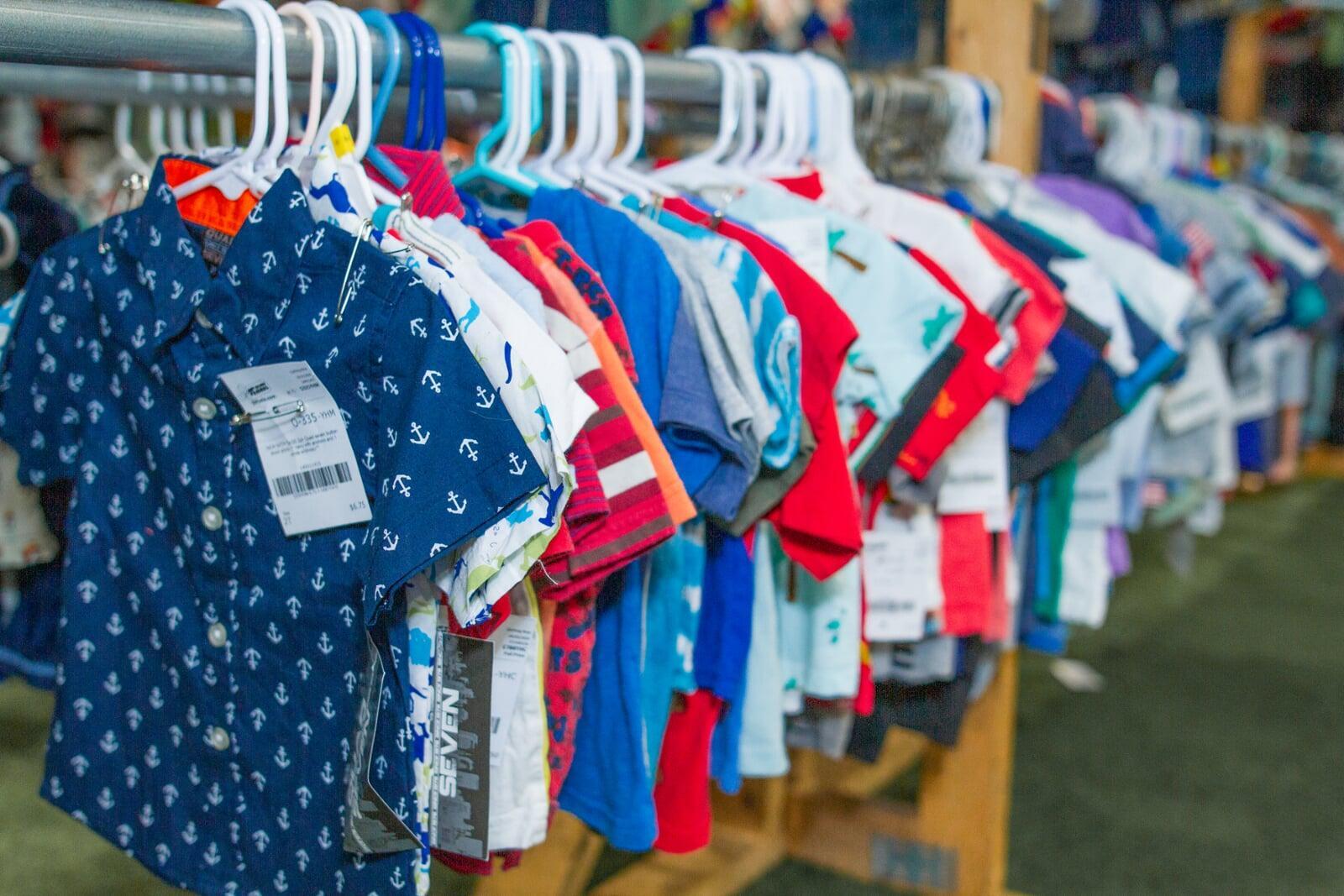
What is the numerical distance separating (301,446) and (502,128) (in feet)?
1.20

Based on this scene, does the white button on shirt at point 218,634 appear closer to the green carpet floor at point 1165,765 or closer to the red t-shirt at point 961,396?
the green carpet floor at point 1165,765

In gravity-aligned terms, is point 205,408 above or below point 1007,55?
below

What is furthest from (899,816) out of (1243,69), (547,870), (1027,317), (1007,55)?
(1243,69)

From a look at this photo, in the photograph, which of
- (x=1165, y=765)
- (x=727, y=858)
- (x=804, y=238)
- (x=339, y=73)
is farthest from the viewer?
(x=1165, y=765)

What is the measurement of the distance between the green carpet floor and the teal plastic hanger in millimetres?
808

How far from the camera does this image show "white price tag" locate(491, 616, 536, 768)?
0.93 metres

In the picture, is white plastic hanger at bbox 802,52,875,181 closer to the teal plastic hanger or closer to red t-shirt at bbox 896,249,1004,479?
red t-shirt at bbox 896,249,1004,479

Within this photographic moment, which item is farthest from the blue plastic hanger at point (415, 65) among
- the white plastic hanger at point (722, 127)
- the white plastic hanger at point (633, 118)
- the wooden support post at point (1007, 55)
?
the wooden support post at point (1007, 55)

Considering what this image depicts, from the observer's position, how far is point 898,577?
1331 millimetres

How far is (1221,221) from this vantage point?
2293 millimetres

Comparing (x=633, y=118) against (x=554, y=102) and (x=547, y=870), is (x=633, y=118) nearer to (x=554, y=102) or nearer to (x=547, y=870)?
(x=554, y=102)

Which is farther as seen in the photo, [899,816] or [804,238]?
[899,816]

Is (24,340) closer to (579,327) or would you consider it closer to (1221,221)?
(579,327)

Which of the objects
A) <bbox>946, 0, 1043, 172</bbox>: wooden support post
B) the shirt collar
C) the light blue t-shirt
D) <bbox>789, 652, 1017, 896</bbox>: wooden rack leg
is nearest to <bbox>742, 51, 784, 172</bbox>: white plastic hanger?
the light blue t-shirt
